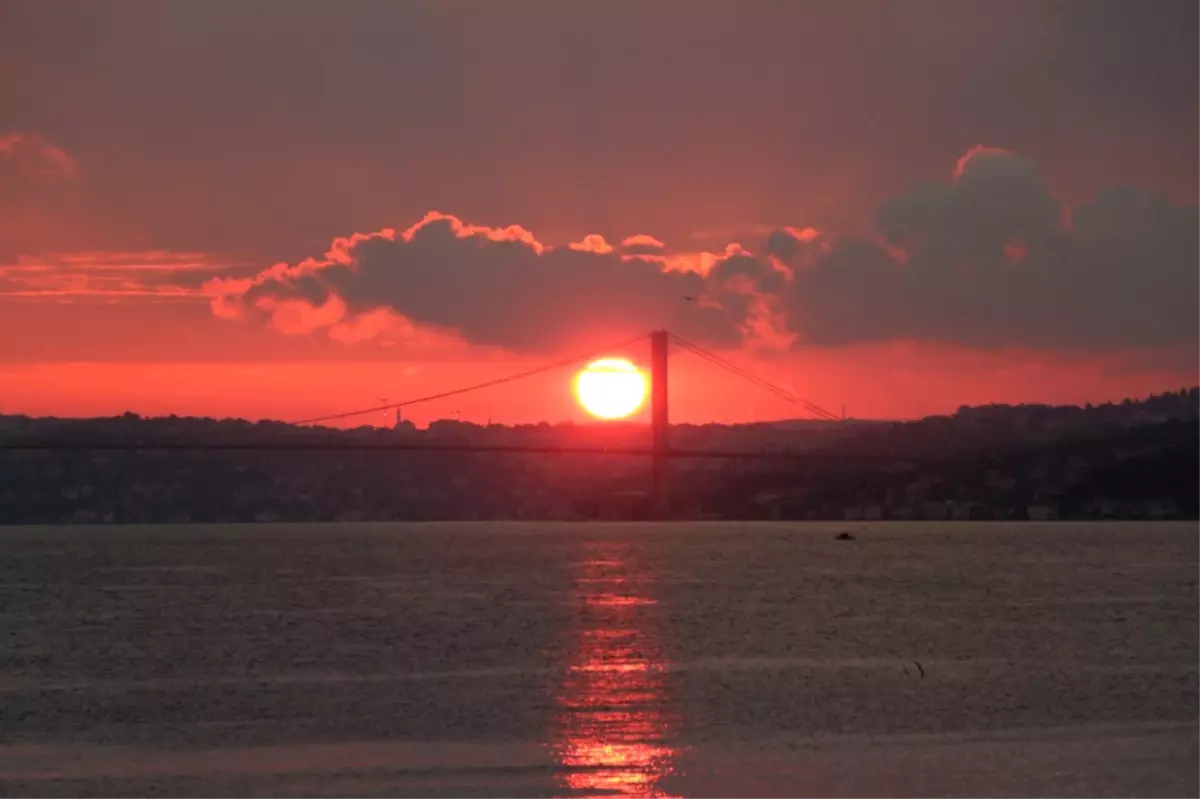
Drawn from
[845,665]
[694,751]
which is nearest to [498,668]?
[845,665]

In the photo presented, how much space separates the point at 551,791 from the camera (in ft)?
53.3

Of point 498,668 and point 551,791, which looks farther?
A: point 498,668

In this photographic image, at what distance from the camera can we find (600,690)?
2666 cm

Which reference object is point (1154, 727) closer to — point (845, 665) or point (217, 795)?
point (845, 665)

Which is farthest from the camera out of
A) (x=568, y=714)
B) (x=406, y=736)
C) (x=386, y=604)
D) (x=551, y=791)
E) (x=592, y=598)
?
(x=592, y=598)

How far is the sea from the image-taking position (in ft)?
57.6

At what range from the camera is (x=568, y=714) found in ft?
76.0

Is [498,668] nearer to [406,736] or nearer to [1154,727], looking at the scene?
[406,736]

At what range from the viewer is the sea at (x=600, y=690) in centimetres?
1755

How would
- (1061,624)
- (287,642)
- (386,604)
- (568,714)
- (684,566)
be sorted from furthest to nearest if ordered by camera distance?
(684,566) → (386,604) → (1061,624) → (287,642) → (568,714)

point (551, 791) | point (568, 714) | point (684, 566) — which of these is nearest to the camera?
point (551, 791)

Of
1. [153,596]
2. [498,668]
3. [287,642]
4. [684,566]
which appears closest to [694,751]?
[498,668]

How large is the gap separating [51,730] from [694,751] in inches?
367

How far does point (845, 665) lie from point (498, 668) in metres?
7.03
